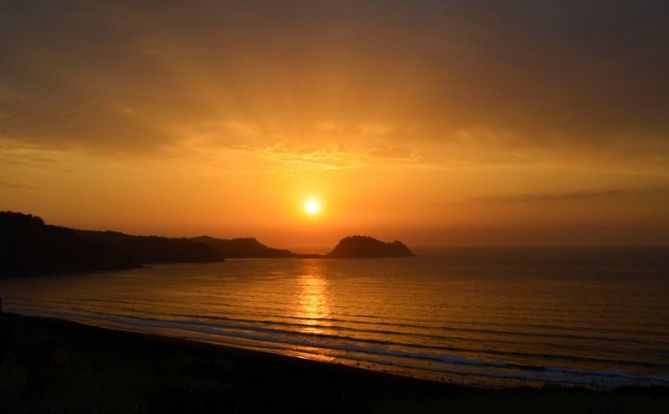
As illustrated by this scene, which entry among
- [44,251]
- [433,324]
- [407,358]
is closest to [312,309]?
[433,324]

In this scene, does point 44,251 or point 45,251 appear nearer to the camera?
point 44,251

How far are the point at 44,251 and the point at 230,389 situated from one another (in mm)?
164659

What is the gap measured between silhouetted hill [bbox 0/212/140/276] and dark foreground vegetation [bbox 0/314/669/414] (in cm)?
13078

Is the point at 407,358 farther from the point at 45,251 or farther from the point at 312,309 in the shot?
the point at 45,251

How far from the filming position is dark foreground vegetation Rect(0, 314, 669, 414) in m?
13.8

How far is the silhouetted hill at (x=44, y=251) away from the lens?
142875 millimetres

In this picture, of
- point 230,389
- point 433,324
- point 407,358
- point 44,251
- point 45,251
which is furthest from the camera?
point 45,251

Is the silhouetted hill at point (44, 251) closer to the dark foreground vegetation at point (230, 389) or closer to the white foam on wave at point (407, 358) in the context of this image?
the white foam on wave at point (407, 358)

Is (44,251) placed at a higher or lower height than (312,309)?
higher

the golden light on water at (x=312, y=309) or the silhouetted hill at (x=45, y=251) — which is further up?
the silhouetted hill at (x=45, y=251)

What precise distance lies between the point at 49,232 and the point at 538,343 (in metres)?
171

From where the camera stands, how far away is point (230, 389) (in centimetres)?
1653

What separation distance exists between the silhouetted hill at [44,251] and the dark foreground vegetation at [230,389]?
131 m

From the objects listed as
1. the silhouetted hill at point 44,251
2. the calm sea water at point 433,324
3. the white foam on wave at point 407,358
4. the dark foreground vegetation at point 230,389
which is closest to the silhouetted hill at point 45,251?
the silhouetted hill at point 44,251
